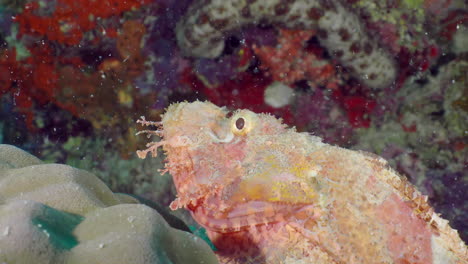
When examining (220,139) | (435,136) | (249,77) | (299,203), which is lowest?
(435,136)

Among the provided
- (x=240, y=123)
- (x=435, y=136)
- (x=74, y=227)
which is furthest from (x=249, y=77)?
(x=74, y=227)

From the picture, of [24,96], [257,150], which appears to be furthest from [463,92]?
[24,96]

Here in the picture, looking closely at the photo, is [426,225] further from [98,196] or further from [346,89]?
[346,89]

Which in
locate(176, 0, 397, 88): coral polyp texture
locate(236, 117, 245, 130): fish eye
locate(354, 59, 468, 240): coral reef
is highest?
locate(236, 117, 245, 130): fish eye

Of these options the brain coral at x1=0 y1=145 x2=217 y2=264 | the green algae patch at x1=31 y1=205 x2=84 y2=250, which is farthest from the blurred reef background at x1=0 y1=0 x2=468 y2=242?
the green algae patch at x1=31 y1=205 x2=84 y2=250

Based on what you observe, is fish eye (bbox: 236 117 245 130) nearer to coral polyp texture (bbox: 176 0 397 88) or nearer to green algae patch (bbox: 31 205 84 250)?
green algae patch (bbox: 31 205 84 250)

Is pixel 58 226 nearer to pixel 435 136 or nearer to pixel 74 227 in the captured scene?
pixel 74 227

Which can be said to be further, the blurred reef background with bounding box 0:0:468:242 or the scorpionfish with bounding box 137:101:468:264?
the blurred reef background with bounding box 0:0:468:242

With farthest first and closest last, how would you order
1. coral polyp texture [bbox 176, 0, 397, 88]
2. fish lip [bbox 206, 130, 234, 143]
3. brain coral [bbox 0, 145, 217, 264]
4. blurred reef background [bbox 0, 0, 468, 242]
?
blurred reef background [bbox 0, 0, 468, 242]
coral polyp texture [bbox 176, 0, 397, 88]
fish lip [bbox 206, 130, 234, 143]
brain coral [bbox 0, 145, 217, 264]
